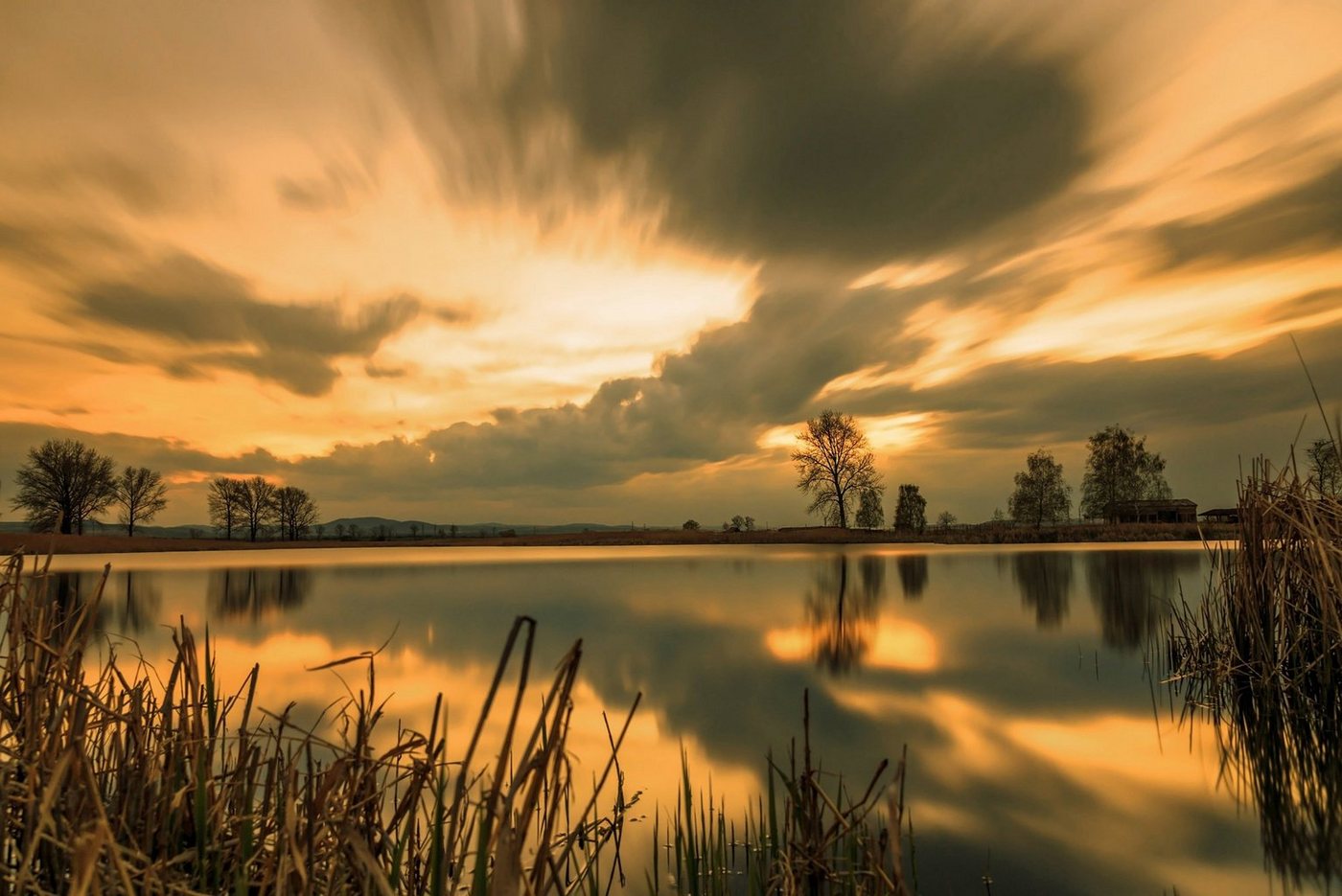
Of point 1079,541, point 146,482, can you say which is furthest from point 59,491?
point 1079,541

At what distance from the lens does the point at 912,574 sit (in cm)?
3209

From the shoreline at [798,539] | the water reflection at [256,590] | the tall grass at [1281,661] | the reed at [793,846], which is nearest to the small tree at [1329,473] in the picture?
the tall grass at [1281,661]

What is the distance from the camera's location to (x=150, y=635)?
16109 millimetres

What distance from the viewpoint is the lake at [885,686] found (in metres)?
5.87

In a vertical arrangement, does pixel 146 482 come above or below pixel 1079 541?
above

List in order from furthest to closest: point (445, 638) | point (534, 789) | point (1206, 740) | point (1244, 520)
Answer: point (445, 638) < point (1244, 520) < point (1206, 740) < point (534, 789)

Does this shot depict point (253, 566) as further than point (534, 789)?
Yes

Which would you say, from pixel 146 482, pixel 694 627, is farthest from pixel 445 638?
pixel 146 482

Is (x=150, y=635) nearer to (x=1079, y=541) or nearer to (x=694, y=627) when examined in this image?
(x=694, y=627)

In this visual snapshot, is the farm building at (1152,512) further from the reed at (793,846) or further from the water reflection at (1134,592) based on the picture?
the reed at (793,846)

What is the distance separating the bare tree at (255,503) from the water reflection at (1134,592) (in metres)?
97.9

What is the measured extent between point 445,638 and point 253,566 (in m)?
35.2

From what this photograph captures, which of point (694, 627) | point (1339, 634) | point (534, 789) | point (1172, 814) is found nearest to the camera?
point (534, 789)

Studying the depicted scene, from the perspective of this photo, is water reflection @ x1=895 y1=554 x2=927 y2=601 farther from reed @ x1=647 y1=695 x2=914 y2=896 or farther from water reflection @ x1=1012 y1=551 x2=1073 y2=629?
reed @ x1=647 y1=695 x2=914 y2=896
